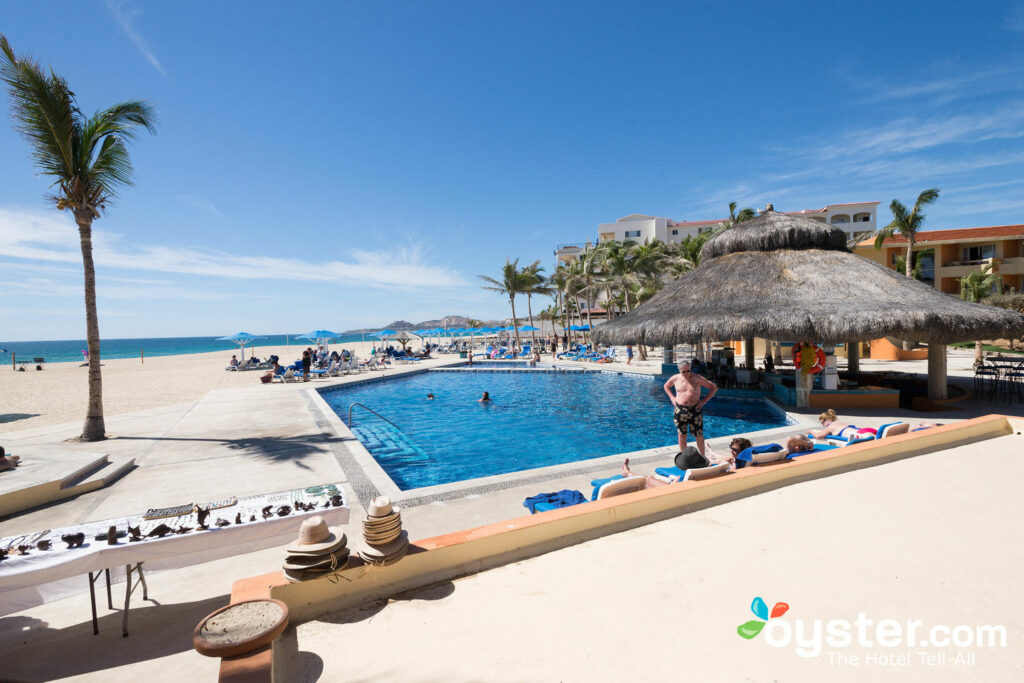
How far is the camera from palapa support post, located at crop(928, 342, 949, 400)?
1087 centimetres

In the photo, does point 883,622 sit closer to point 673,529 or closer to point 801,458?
point 673,529

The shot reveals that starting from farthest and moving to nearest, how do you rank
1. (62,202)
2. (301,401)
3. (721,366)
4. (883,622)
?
(721,366) → (301,401) → (62,202) → (883,622)

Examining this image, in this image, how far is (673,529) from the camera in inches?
159

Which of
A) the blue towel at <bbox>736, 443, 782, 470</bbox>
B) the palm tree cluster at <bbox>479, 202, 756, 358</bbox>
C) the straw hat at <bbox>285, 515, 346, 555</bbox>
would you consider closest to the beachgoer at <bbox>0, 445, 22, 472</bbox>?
the straw hat at <bbox>285, 515, 346, 555</bbox>

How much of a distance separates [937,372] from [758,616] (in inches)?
470

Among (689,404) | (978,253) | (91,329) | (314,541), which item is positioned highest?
(978,253)

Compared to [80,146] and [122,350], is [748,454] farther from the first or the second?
[122,350]

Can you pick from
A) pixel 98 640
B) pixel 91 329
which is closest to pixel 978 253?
pixel 98 640

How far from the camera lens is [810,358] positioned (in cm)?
1099

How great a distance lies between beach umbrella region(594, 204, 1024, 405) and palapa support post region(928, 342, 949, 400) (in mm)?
19

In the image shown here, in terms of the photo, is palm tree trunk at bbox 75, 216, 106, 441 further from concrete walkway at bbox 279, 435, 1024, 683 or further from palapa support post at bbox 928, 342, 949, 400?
palapa support post at bbox 928, 342, 949, 400

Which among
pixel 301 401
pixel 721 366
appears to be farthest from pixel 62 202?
pixel 721 366

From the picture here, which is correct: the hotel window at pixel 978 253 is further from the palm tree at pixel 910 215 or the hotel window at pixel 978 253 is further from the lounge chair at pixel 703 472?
the lounge chair at pixel 703 472

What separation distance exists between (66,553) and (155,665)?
922 millimetres
